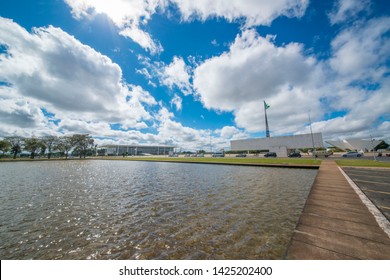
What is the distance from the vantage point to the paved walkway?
3.32 m

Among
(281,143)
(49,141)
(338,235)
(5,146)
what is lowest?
(338,235)

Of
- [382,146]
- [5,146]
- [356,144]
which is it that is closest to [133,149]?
[5,146]

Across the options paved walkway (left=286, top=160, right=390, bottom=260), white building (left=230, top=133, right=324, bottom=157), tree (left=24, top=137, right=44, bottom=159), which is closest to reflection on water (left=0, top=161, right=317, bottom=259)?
paved walkway (left=286, top=160, right=390, bottom=260)

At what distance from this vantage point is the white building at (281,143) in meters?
79.4

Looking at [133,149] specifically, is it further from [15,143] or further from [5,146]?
[5,146]

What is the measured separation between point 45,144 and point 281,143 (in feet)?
396

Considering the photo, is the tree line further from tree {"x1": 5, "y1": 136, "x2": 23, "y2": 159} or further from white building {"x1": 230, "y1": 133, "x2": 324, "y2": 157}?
white building {"x1": 230, "y1": 133, "x2": 324, "y2": 157}

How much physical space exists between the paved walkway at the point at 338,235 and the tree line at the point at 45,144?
306 feet

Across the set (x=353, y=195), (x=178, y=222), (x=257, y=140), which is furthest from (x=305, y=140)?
(x=178, y=222)

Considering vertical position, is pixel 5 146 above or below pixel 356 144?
below

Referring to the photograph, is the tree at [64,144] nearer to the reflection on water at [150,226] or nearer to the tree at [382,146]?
the reflection on water at [150,226]

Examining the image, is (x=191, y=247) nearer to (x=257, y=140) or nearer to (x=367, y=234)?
(x=367, y=234)

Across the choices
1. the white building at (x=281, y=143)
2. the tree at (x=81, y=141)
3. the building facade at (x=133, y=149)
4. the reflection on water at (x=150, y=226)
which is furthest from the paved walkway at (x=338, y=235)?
the building facade at (x=133, y=149)

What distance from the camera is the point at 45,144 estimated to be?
7012 cm
